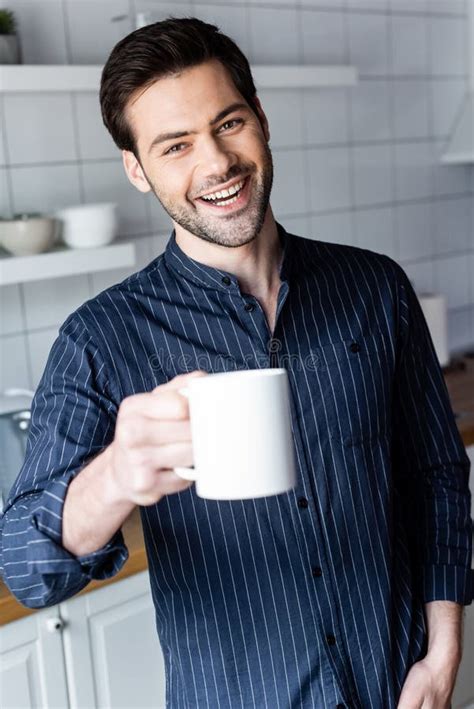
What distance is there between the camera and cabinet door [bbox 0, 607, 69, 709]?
1.60 m

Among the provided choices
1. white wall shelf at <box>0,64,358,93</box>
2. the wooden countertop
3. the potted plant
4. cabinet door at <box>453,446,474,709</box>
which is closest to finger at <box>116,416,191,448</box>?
the wooden countertop

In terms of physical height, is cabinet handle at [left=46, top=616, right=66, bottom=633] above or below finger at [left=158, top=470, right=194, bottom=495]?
below

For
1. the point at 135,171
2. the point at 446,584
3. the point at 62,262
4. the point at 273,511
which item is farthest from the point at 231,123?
the point at 62,262

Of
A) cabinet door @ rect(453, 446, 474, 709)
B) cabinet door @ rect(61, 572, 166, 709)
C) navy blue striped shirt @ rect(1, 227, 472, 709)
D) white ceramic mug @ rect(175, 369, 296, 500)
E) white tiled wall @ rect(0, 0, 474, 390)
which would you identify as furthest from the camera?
cabinet door @ rect(453, 446, 474, 709)

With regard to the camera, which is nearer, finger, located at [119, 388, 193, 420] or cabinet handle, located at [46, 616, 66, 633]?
finger, located at [119, 388, 193, 420]

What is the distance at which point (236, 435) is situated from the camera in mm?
742

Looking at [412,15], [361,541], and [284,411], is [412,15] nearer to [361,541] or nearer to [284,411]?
[361,541]

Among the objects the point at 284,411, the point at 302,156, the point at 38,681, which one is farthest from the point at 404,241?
the point at 284,411

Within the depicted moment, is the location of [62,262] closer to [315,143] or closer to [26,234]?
[26,234]

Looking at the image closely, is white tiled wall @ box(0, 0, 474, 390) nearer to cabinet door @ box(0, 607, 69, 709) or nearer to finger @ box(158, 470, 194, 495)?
cabinet door @ box(0, 607, 69, 709)

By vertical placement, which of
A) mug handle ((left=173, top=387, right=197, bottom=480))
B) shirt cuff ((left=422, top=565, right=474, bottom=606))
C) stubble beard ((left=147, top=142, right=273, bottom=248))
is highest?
stubble beard ((left=147, top=142, right=273, bottom=248))

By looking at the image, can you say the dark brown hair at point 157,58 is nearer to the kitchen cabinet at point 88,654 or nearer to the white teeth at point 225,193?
the white teeth at point 225,193

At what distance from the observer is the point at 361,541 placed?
1.20 m

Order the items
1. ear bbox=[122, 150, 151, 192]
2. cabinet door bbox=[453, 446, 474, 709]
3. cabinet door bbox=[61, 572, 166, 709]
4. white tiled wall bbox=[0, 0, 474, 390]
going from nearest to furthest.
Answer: ear bbox=[122, 150, 151, 192]
cabinet door bbox=[61, 572, 166, 709]
white tiled wall bbox=[0, 0, 474, 390]
cabinet door bbox=[453, 446, 474, 709]
